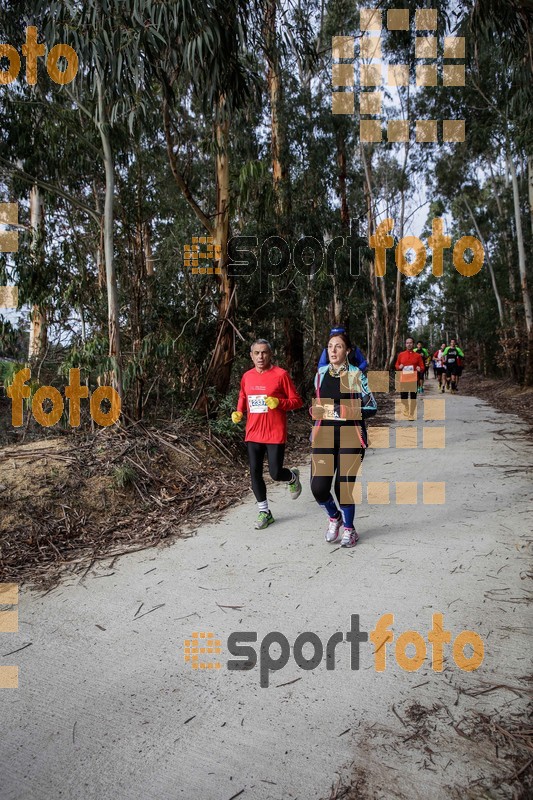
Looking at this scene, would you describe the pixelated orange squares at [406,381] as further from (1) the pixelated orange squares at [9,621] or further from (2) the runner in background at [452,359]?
(1) the pixelated orange squares at [9,621]

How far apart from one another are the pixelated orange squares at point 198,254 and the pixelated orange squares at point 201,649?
6.31 m

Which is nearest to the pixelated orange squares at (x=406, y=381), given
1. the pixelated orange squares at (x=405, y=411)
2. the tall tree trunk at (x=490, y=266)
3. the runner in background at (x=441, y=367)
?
the pixelated orange squares at (x=405, y=411)

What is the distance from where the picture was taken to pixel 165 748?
2.33 m

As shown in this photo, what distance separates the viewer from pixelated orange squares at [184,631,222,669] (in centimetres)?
293

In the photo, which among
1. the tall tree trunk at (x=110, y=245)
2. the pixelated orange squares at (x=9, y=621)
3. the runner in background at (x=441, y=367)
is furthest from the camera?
the runner in background at (x=441, y=367)

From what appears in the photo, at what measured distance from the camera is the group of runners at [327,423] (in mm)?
4570

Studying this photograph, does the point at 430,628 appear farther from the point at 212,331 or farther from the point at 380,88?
the point at 380,88

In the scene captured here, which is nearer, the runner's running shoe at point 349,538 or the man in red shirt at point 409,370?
the runner's running shoe at point 349,538


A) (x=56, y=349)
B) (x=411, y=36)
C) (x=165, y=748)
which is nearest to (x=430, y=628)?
(x=165, y=748)

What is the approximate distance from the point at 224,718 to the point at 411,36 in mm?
11367

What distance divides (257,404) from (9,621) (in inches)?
106

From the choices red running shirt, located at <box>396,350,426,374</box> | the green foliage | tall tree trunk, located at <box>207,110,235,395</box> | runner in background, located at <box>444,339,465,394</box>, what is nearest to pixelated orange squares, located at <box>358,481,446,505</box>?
the green foliage

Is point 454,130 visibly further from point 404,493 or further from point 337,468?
point 337,468

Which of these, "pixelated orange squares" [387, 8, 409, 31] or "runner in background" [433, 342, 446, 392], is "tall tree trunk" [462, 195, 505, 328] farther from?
"pixelated orange squares" [387, 8, 409, 31]
